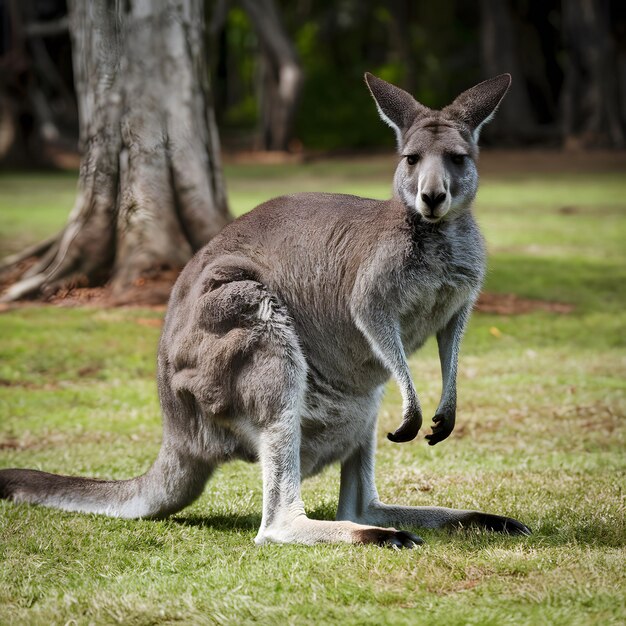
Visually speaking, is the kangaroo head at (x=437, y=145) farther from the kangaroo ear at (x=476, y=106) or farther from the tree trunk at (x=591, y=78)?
the tree trunk at (x=591, y=78)

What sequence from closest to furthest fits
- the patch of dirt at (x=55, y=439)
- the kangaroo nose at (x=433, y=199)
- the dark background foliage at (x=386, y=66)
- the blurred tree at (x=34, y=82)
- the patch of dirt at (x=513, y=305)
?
the kangaroo nose at (x=433, y=199) < the patch of dirt at (x=55, y=439) < the patch of dirt at (x=513, y=305) < the blurred tree at (x=34, y=82) < the dark background foliage at (x=386, y=66)

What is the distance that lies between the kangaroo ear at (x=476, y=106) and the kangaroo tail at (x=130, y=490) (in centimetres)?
173

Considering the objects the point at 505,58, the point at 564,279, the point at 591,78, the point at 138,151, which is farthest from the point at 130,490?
the point at 505,58

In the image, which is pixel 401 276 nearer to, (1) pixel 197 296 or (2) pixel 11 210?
(1) pixel 197 296

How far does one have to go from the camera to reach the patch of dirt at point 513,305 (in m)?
10.3

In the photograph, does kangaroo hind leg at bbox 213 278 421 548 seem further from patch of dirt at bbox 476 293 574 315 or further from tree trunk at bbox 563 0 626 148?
tree trunk at bbox 563 0 626 148

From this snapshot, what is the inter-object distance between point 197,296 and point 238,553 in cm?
104

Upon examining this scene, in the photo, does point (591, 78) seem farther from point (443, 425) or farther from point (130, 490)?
point (130, 490)

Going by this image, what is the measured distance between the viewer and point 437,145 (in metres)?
4.33

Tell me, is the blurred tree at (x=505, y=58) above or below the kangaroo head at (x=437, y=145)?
below

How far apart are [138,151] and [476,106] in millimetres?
5196

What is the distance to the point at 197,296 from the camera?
4.57m

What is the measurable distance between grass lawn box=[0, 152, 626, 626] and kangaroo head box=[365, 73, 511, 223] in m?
1.32

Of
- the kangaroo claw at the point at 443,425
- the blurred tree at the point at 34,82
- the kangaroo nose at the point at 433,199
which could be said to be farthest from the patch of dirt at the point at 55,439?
the blurred tree at the point at 34,82
